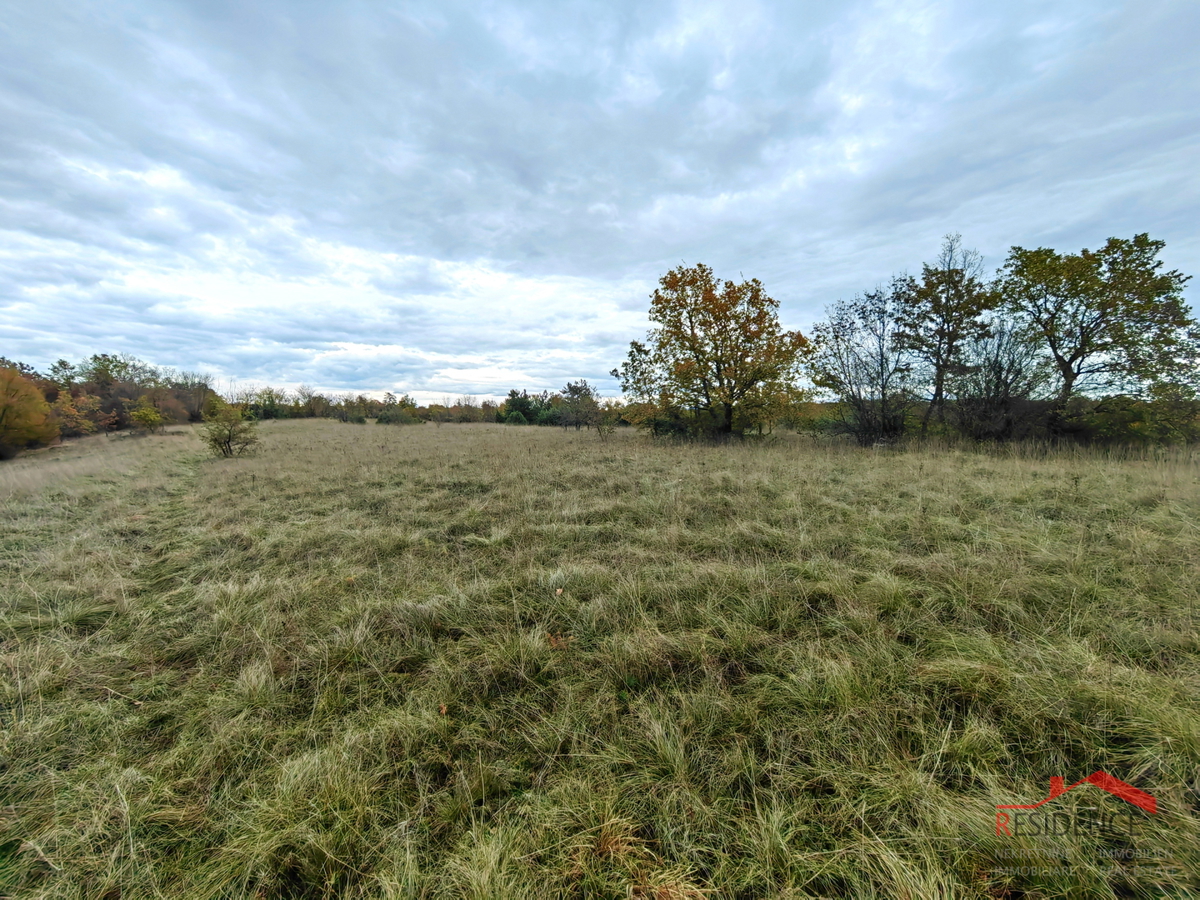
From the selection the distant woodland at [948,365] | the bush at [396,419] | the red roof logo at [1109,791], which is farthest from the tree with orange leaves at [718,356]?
the bush at [396,419]

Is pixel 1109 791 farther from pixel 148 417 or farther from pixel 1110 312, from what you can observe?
pixel 148 417

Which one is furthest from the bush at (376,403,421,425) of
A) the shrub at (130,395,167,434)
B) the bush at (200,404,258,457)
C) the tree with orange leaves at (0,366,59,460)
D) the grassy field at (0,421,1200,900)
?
the grassy field at (0,421,1200,900)

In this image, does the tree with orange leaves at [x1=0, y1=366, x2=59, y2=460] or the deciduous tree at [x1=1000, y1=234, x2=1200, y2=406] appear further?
the tree with orange leaves at [x1=0, y1=366, x2=59, y2=460]

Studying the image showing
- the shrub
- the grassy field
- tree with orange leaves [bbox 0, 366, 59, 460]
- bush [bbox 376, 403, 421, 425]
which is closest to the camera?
the grassy field

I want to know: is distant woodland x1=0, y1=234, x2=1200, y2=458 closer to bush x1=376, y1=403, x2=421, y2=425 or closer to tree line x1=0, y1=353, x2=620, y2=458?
tree line x1=0, y1=353, x2=620, y2=458

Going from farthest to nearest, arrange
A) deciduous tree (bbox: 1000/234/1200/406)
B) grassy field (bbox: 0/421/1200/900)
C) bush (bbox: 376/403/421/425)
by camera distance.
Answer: bush (bbox: 376/403/421/425)
deciduous tree (bbox: 1000/234/1200/406)
grassy field (bbox: 0/421/1200/900)

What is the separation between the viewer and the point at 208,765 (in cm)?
211

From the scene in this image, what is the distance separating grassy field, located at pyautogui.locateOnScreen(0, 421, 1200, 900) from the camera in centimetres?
158

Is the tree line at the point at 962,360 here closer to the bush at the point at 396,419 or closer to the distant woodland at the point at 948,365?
the distant woodland at the point at 948,365

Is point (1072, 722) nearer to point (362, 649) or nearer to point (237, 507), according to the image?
point (362, 649)

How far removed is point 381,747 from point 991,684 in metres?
3.40

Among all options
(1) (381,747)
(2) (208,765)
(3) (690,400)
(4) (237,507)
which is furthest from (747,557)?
(3) (690,400)

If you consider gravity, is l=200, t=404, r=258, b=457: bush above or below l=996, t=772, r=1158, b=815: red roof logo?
above

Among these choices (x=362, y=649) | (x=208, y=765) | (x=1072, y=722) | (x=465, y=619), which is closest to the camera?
(x=1072, y=722)
